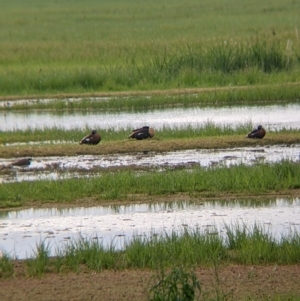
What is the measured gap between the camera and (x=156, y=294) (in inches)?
250

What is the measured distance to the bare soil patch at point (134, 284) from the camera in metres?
7.21

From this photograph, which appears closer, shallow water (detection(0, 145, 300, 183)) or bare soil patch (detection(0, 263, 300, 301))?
bare soil patch (detection(0, 263, 300, 301))

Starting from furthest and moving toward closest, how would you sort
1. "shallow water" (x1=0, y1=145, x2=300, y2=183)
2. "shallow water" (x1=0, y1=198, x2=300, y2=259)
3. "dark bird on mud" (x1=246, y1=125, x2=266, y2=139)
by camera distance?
"dark bird on mud" (x1=246, y1=125, x2=266, y2=139) → "shallow water" (x1=0, y1=145, x2=300, y2=183) → "shallow water" (x1=0, y1=198, x2=300, y2=259)

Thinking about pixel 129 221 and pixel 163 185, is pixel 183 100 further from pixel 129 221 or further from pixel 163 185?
pixel 129 221

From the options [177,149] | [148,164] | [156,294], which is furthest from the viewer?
[177,149]

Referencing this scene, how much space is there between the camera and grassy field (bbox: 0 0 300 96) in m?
24.7

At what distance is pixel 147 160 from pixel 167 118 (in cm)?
512

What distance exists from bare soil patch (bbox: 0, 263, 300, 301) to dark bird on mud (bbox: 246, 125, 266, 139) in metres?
7.33

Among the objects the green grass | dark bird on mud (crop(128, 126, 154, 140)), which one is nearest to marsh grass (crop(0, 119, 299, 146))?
dark bird on mud (crop(128, 126, 154, 140))

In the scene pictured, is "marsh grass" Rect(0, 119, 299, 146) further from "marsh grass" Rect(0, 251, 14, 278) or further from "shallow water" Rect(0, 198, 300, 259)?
"marsh grass" Rect(0, 251, 14, 278)

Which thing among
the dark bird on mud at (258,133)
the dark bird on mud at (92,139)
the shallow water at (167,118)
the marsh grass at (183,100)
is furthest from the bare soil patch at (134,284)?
the marsh grass at (183,100)

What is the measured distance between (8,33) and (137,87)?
2653cm

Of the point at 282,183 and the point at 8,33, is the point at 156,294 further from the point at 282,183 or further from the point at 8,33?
the point at 8,33

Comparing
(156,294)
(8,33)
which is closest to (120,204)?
(156,294)
